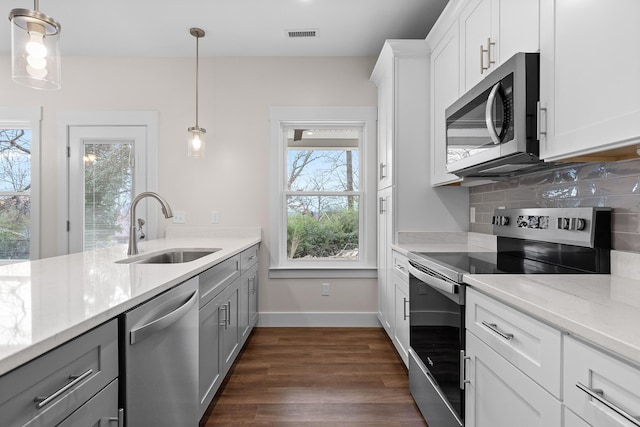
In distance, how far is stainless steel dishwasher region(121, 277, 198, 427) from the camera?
3.39 ft

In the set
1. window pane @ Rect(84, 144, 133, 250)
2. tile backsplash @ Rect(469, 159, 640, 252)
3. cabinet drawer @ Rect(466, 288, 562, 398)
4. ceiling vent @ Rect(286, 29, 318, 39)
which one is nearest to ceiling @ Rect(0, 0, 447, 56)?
ceiling vent @ Rect(286, 29, 318, 39)

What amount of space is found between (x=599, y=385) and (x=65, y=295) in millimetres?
1371

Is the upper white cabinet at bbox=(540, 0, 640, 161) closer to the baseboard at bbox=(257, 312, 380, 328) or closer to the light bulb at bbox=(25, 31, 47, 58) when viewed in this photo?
the light bulb at bbox=(25, 31, 47, 58)

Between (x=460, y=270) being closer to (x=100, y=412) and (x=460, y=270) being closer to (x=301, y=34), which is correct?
(x=100, y=412)

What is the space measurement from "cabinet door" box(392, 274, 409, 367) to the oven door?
236 mm

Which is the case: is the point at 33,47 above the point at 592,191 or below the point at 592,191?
above

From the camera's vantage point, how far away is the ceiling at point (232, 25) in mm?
2572

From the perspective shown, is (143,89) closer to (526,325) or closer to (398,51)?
(398,51)

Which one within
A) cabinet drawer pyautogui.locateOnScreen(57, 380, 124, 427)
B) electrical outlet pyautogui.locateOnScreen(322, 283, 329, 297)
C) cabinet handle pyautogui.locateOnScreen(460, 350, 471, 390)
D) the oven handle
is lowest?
electrical outlet pyautogui.locateOnScreen(322, 283, 329, 297)

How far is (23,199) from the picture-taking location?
3398 mm

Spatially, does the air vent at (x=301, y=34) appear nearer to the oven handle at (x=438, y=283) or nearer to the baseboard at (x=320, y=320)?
the oven handle at (x=438, y=283)

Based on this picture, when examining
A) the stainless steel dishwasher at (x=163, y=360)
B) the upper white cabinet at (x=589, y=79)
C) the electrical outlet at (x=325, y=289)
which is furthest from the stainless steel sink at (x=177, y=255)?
the upper white cabinet at (x=589, y=79)

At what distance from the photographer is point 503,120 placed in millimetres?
1495

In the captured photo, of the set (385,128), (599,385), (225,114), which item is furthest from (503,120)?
(225,114)
